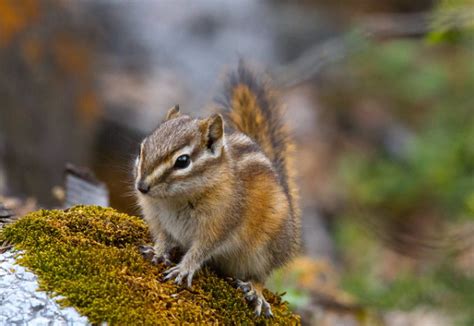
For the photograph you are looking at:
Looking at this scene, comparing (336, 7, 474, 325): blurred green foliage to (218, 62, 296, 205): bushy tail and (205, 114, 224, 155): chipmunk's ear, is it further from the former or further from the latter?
(205, 114, 224, 155): chipmunk's ear

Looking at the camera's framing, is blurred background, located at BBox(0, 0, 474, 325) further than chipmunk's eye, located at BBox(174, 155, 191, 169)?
Yes

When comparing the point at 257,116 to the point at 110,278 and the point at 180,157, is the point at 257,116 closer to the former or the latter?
the point at 180,157

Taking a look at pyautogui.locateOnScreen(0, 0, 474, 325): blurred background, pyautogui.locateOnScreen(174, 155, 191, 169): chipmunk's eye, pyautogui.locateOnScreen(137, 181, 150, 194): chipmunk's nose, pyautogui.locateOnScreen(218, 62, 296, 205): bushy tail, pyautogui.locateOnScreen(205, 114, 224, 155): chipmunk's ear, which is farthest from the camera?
pyautogui.locateOnScreen(0, 0, 474, 325): blurred background

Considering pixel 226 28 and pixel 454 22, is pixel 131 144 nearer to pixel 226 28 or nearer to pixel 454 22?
pixel 454 22

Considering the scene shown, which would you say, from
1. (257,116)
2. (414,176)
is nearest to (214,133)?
(257,116)

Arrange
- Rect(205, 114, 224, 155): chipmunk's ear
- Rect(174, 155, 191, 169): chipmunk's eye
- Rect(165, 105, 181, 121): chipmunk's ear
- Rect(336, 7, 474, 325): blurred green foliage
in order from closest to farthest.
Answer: Rect(174, 155, 191, 169): chipmunk's eye → Rect(205, 114, 224, 155): chipmunk's ear → Rect(165, 105, 181, 121): chipmunk's ear → Rect(336, 7, 474, 325): blurred green foliage

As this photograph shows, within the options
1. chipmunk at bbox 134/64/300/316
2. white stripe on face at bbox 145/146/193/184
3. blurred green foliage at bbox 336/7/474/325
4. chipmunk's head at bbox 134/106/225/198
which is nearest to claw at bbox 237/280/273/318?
chipmunk at bbox 134/64/300/316
